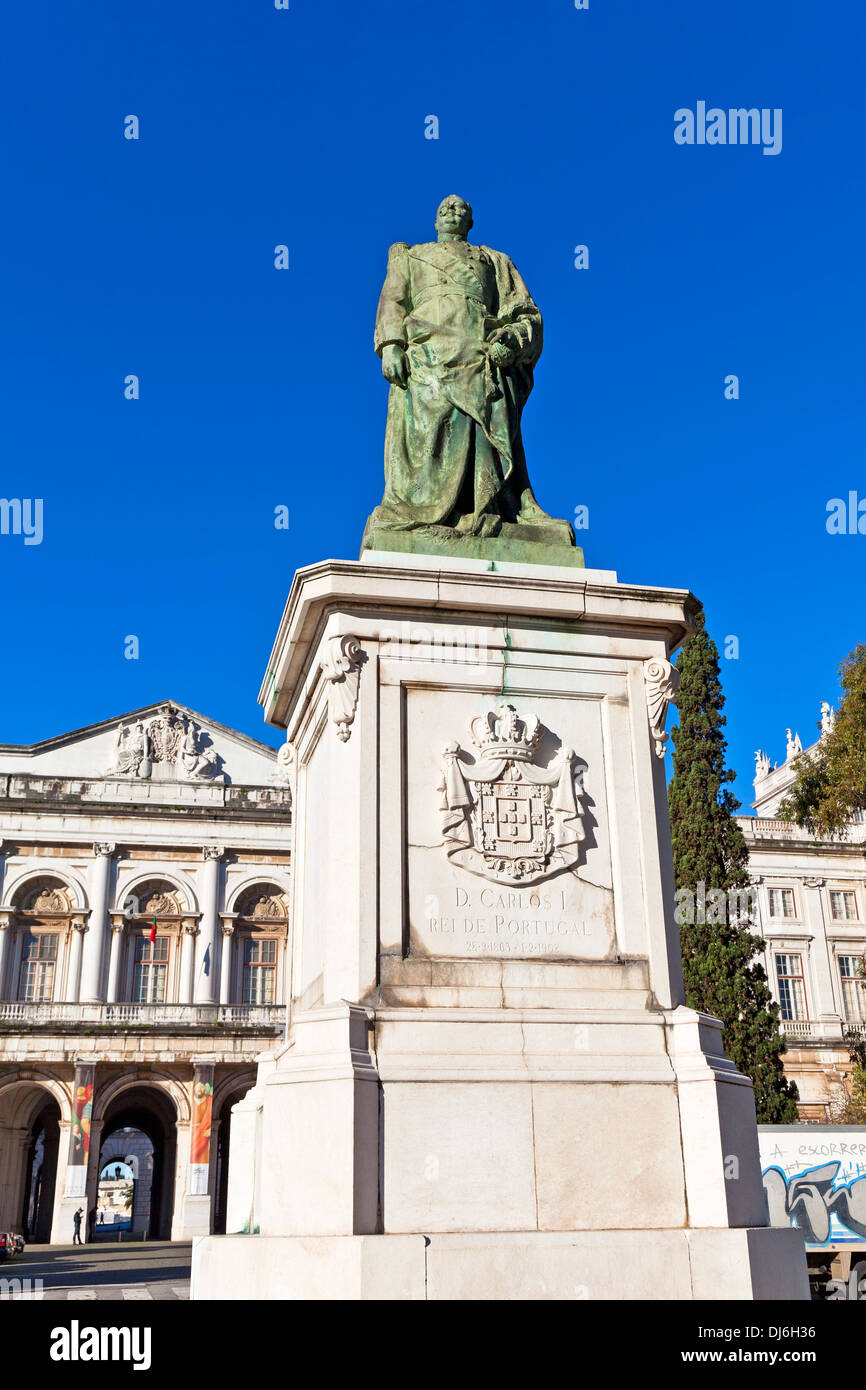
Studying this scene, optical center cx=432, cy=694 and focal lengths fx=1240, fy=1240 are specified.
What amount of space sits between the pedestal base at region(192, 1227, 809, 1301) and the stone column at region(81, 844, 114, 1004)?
32.4 meters

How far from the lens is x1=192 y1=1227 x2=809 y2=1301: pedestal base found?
4.38m

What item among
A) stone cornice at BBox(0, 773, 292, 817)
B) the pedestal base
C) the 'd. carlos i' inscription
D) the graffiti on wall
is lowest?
the pedestal base

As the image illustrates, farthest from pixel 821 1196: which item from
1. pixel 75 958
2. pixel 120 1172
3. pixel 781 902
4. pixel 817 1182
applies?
pixel 120 1172

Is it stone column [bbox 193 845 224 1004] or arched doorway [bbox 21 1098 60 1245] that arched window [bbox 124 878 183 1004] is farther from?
arched doorway [bbox 21 1098 60 1245]

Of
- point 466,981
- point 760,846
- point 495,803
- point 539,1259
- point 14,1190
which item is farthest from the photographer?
point 760,846

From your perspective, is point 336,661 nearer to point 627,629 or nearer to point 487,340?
point 627,629

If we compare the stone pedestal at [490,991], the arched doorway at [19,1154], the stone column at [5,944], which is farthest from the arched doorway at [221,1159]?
the stone pedestal at [490,991]

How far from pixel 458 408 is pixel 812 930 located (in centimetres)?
3879

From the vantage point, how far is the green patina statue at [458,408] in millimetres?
6297

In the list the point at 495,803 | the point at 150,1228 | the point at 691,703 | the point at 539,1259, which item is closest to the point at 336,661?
the point at 495,803

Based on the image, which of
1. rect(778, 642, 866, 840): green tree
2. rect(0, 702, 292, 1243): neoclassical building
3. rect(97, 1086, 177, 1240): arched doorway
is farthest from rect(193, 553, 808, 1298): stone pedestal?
rect(97, 1086, 177, 1240): arched doorway

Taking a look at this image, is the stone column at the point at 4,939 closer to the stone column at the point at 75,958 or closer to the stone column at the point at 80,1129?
the stone column at the point at 75,958

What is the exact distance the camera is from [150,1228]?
3628 cm

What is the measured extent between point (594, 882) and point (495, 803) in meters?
0.58
